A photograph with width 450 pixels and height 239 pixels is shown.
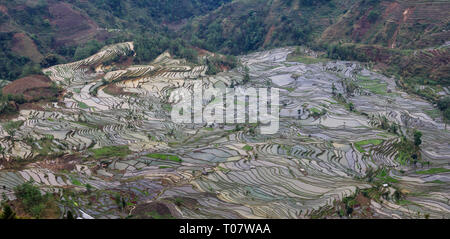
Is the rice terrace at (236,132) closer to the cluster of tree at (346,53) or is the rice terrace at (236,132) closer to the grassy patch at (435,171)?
the grassy patch at (435,171)

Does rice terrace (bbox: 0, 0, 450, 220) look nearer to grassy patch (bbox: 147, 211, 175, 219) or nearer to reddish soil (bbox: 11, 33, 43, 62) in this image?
grassy patch (bbox: 147, 211, 175, 219)

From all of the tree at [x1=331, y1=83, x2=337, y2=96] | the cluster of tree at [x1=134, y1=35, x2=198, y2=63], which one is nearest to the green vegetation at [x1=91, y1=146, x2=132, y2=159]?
the tree at [x1=331, y1=83, x2=337, y2=96]

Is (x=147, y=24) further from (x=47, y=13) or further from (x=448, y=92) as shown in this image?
(x=448, y=92)

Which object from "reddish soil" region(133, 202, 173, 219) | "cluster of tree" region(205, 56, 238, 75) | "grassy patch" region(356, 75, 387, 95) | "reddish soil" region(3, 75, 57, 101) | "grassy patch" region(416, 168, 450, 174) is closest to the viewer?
"reddish soil" region(133, 202, 173, 219)

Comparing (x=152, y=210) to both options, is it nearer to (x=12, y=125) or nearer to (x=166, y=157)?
(x=166, y=157)
